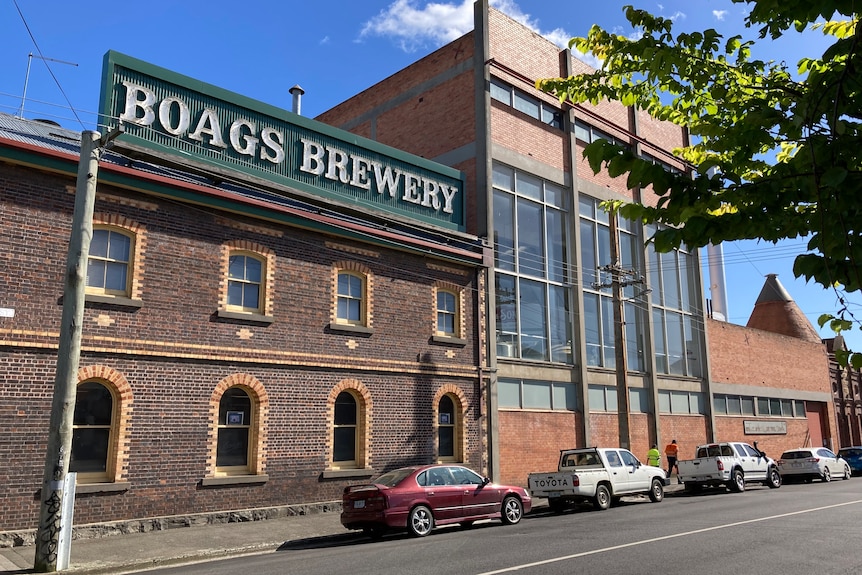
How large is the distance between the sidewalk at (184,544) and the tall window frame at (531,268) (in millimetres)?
9461

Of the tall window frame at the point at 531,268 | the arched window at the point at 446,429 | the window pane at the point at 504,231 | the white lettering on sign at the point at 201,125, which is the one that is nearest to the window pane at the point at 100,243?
the white lettering on sign at the point at 201,125

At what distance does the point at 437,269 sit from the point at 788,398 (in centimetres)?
2688

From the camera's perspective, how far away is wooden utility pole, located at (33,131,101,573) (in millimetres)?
10383

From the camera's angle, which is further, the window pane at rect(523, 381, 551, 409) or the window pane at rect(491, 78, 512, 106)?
the window pane at rect(491, 78, 512, 106)

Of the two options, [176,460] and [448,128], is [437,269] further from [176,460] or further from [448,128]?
[176,460]

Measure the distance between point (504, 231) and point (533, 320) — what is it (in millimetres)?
3146

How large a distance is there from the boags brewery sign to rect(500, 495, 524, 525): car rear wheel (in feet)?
28.0

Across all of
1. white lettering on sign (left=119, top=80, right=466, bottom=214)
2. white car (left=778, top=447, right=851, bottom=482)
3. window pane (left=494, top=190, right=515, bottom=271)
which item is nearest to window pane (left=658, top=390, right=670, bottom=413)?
white car (left=778, top=447, right=851, bottom=482)

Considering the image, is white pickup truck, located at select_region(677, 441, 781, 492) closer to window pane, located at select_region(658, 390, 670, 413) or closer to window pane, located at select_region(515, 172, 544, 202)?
window pane, located at select_region(658, 390, 670, 413)

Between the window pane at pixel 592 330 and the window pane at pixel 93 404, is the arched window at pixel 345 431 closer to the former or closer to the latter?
the window pane at pixel 93 404

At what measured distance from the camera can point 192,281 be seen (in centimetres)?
1548

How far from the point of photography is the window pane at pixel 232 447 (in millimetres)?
15680

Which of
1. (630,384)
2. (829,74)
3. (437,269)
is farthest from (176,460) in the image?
(630,384)

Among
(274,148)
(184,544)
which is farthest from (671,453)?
(184,544)
